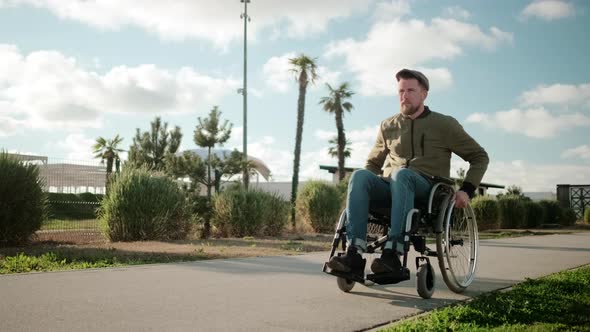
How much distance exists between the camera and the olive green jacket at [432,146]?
4305mm

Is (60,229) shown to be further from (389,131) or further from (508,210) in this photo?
(508,210)

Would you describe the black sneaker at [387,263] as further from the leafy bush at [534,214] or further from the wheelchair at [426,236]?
the leafy bush at [534,214]

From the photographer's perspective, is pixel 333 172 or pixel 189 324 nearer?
pixel 189 324

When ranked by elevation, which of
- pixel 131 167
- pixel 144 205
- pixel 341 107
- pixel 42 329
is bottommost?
pixel 42 329

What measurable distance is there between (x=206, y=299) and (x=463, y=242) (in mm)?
2092

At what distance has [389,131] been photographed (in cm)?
451

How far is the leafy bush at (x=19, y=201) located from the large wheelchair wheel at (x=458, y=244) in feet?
25.9

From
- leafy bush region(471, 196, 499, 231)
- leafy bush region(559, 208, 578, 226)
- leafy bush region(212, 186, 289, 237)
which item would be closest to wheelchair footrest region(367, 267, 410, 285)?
leafy bush region(212, 186, 289, 237)

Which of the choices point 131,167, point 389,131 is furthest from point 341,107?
point 389,131

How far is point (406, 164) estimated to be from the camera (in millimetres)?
4328

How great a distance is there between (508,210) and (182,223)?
60.4 ft

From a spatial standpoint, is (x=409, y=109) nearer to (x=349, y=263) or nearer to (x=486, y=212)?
(x=349, y=263)

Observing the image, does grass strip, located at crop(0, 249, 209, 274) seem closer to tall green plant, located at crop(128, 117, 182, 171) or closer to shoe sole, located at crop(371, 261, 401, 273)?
shoe sole, located at crop(371, 261, 401, 273)

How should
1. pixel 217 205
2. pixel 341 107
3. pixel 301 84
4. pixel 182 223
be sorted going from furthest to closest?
pixel 341 107
pixel 301 84
pixel 217 205
pixel 182 223
